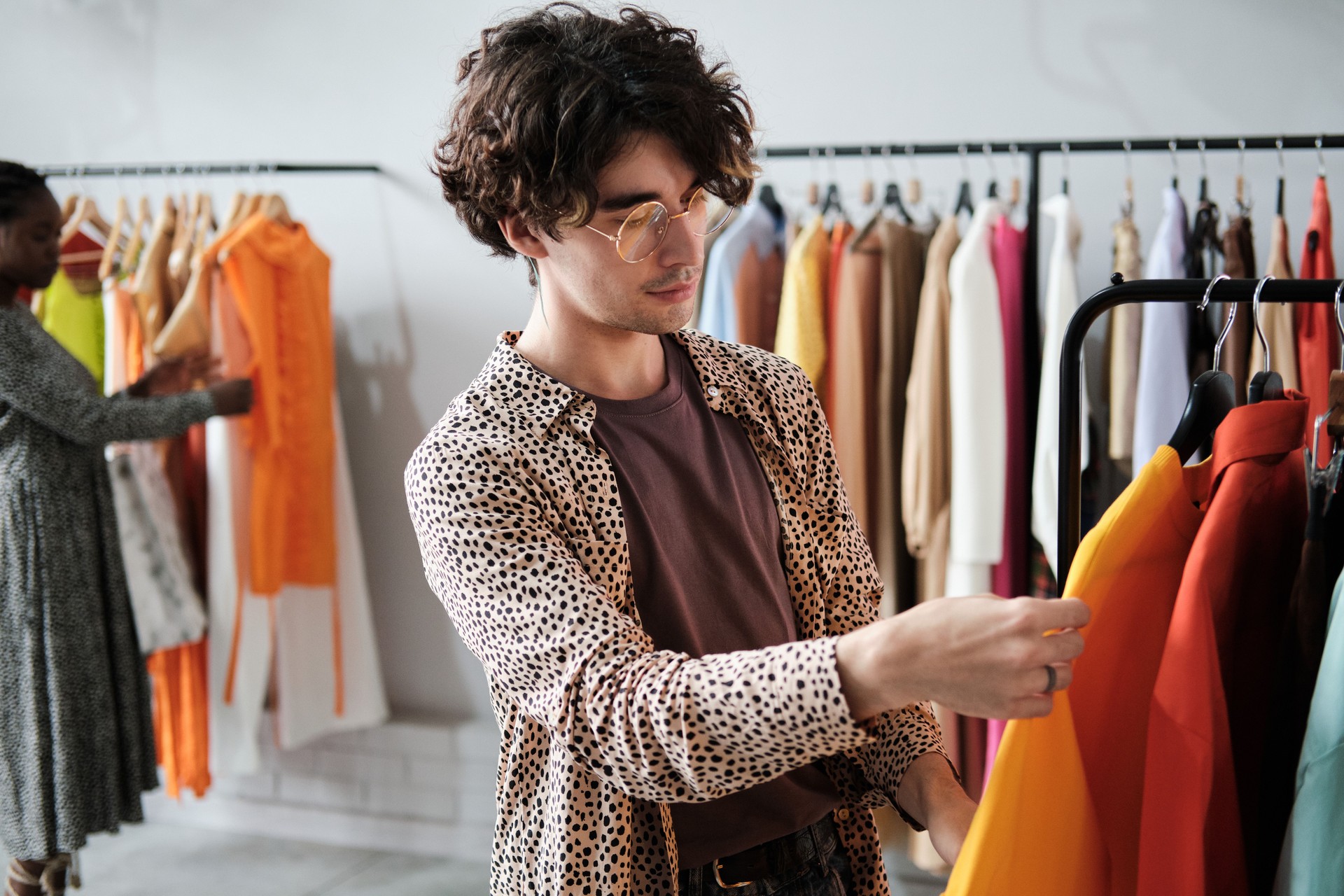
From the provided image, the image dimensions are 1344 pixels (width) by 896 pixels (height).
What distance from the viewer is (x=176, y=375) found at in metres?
2.43

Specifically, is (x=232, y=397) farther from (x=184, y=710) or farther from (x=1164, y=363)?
(x=1164, y=363)

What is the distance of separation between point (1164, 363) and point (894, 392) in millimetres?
484

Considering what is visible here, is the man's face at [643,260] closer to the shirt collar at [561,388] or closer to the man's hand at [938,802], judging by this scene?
the shirt collar at [561,388]

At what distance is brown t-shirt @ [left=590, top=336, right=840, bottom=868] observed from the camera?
3.38ft

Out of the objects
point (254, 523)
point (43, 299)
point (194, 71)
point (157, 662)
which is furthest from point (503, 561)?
point (194, 71)

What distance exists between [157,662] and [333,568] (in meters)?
0.45

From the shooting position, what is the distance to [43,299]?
2.63 meters

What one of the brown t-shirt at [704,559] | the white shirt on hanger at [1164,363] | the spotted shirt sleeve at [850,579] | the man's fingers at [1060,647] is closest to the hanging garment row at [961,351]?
the white shirt on hanger at [1164,363]

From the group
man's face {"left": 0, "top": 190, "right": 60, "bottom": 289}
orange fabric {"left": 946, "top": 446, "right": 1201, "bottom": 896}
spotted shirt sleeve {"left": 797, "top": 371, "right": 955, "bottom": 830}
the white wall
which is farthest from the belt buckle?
man's face {"left": 0, "top": 190, "right": 60, "bottom": 289}

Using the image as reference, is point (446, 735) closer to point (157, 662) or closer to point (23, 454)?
point (157, 662)

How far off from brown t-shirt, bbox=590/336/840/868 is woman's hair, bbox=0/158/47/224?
5.65 feet

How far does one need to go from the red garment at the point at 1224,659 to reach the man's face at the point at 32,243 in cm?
220

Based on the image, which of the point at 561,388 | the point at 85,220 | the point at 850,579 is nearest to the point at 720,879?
the point at 850,579

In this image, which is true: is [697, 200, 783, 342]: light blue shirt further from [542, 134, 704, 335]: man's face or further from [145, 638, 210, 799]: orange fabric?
[145, 638, 210, 799]: orange fabric
